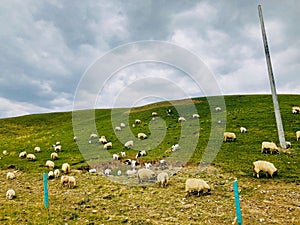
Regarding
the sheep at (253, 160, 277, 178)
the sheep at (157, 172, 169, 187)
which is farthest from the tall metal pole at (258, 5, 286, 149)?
the sheep at (157, 172, 169, 187)

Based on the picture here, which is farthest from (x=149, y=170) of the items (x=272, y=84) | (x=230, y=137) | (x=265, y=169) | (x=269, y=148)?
(x=272, y=84)

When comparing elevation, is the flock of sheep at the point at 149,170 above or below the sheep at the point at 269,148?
below

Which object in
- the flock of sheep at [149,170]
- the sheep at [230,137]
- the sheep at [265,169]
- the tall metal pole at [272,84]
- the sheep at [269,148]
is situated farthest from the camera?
the sheep at [230,137]

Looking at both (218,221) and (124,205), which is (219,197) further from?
(124,205)

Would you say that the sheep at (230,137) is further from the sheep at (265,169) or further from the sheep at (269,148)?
the sheep at (265,169)

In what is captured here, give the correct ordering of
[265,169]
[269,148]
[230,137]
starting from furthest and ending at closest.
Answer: [230,137] → [269,148] → [265,169]

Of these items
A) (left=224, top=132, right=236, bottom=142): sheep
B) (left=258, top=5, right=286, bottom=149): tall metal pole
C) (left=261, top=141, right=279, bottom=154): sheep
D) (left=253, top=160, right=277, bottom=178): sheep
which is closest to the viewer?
(left=253, top=160, right=277, bottom=178): sheep

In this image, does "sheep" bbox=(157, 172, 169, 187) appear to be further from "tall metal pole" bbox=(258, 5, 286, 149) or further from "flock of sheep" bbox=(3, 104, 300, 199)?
"tall metal pole" bbox=(258, 5, 286, 149)

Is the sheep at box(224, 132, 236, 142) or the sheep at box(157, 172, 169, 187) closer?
the sheep at box(157, 172, 169, 187)

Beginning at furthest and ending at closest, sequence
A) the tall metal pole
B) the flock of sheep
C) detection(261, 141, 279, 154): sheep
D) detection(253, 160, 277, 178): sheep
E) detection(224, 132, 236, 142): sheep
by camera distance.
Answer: detection(224, 132, 236, 142): sheep
the tall metal pole
detection(261, 141, 279, 154): sheep
detection(253, 160, 277, 178): sheep
the flock of sheep

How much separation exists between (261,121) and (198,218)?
2965cm

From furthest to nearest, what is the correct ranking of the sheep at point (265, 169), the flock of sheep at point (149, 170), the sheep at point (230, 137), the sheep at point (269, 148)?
the sheep at point (230, 137) → the sheep at point (269, 148) → the sheep at point (265, 169) → the flock of sheep at point (149, 170)

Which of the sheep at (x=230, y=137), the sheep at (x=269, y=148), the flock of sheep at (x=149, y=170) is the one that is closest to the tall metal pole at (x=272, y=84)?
the flock of sheep at (x=149, y=170)

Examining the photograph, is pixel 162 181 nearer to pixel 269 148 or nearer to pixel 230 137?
pixel 269 148
